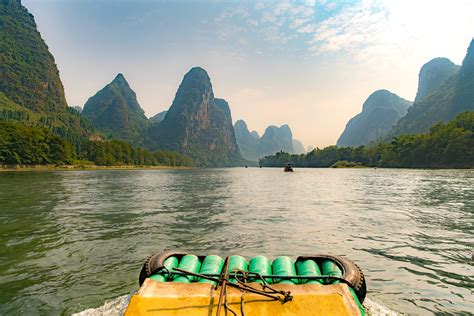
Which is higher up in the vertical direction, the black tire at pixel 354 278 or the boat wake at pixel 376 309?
the black tire at pixel 354 278

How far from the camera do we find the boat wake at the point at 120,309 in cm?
679

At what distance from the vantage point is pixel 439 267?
33.0ft

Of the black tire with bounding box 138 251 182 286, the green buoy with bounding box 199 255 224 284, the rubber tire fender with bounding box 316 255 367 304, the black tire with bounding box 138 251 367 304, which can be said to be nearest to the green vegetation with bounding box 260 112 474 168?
the black tire with bounding box 138 251 367 304

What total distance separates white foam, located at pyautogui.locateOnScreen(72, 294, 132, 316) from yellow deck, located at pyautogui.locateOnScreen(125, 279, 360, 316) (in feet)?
7.20

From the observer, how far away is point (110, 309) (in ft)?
22.9

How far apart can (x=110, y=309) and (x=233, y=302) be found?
3.94 meters

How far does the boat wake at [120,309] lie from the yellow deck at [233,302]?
221 centimetres

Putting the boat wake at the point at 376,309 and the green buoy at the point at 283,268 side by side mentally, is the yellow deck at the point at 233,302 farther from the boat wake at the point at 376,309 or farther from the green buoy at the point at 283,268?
the boat wake at the point at 376,309

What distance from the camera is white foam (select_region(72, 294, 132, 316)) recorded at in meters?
6.75

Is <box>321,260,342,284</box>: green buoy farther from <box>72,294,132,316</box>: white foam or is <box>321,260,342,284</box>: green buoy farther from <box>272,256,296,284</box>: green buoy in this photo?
<box>72,294,132,316</box>: white foam

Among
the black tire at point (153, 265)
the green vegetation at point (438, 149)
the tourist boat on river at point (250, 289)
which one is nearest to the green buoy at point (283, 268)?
the tourist boat on river at point (250, 289)

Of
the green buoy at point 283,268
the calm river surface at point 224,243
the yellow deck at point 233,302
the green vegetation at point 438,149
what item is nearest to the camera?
the yellow deck at point 233,302

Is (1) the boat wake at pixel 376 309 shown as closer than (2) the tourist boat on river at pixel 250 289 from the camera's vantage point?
No

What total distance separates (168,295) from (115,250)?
26.8 feet
